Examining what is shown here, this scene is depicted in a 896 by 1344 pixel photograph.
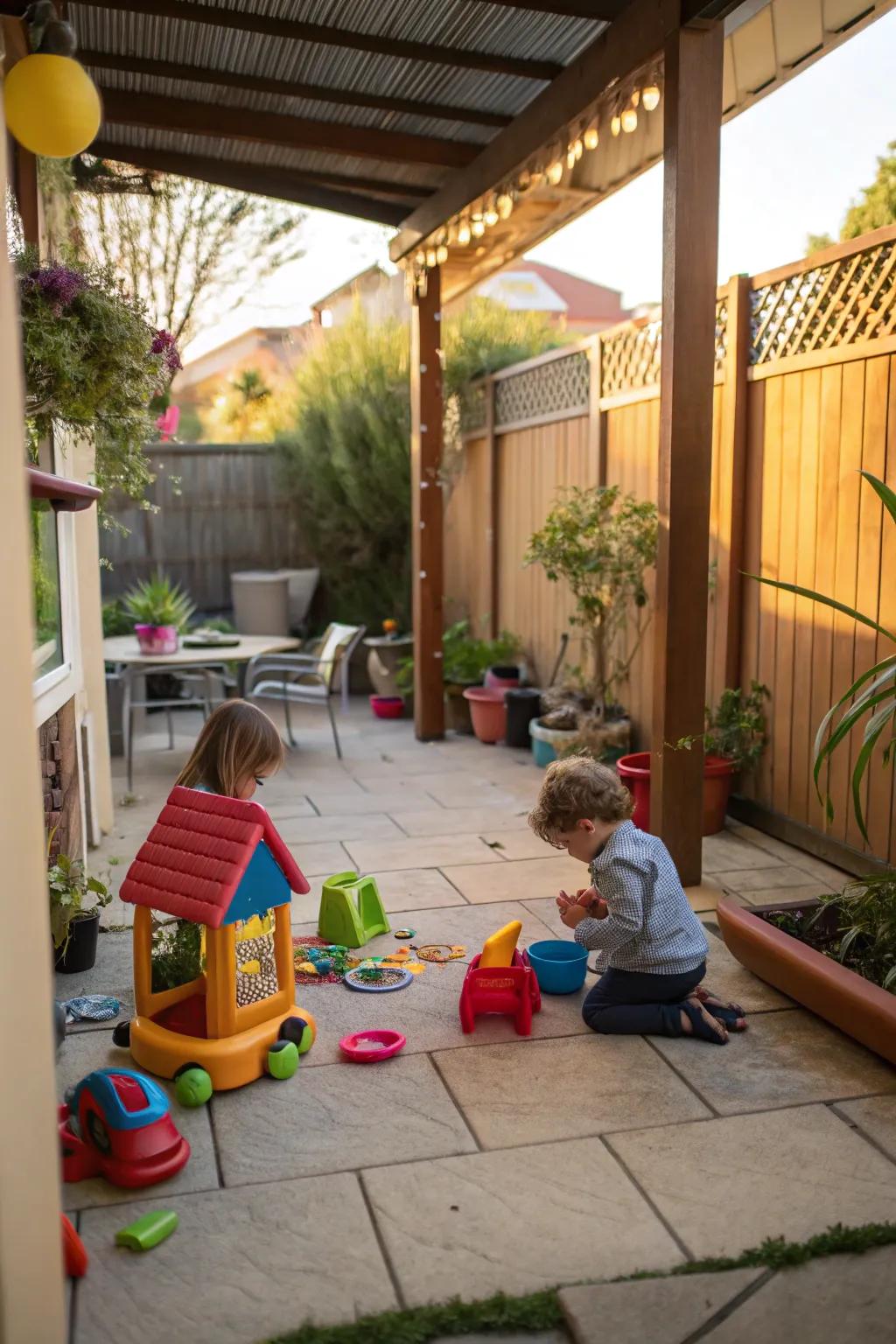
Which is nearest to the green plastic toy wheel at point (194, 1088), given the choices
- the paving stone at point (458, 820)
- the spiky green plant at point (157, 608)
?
the paving stone at point (458, 820)

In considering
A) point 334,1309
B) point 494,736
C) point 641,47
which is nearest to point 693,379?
point 641,47

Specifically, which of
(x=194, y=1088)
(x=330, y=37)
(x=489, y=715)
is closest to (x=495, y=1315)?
(x=194, y=1088)

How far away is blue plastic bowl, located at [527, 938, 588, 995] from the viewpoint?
126 inches

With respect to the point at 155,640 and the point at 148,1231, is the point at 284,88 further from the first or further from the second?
the point at 148,1231

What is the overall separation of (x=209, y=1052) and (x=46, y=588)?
195 centimetres

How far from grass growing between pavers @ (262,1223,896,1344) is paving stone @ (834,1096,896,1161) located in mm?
423

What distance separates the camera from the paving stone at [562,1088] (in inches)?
98.6

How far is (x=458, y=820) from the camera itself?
16.9ft

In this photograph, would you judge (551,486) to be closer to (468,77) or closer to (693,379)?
(468,77)

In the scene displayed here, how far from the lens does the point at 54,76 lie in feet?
8.58

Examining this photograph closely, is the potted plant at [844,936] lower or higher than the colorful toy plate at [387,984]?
higher

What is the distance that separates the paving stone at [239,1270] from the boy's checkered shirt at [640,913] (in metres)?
1.01

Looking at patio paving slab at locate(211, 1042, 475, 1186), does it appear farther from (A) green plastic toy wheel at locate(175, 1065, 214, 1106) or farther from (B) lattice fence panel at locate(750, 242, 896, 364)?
(B) lattice fence panel at locate(750, 242, 896, 364)

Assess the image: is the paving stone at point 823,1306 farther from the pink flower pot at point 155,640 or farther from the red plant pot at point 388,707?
the red plant pot at point 388,707
